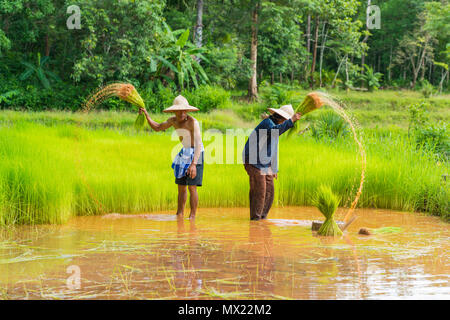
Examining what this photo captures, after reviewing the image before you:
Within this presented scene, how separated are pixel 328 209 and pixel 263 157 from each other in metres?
1.08

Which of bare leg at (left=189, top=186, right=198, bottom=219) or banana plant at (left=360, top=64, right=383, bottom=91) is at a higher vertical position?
banana plant at (left=360, top=64, right=383, bottom=91)

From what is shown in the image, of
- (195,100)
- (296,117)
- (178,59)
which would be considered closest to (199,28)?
(178,59)

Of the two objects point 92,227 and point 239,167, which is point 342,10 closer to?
point 239,167

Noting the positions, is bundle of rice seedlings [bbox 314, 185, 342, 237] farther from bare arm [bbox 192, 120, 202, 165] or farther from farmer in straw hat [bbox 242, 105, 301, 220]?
bare arm [bbox 192, 120, 202, 165]

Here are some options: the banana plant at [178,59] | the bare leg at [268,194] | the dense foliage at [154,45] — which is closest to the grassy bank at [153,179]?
the bare leg at [268,194]

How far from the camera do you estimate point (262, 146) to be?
6.64 metres

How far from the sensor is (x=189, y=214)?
7.33 m


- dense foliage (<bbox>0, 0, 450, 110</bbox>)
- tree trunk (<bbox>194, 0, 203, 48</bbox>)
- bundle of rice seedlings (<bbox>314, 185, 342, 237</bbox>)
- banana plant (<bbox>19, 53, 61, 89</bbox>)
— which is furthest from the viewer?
tree trunk (<bbox>194, 0, 203, 48</bbox>)

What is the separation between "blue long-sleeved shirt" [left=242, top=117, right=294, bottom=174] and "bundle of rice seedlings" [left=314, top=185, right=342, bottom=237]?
845 millimetres

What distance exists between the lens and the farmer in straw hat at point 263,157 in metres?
6.56

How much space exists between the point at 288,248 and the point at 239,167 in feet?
11.7

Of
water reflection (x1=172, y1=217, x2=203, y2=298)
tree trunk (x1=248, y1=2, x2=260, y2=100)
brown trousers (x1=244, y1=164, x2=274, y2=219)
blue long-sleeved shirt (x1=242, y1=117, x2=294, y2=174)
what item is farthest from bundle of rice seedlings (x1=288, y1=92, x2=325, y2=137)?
tree trunk (x1=248, y1=2, x2=260, y2=100)

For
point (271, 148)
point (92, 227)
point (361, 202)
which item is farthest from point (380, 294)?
point (361, 202)

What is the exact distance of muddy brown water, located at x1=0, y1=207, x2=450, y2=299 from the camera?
13.3 ft
